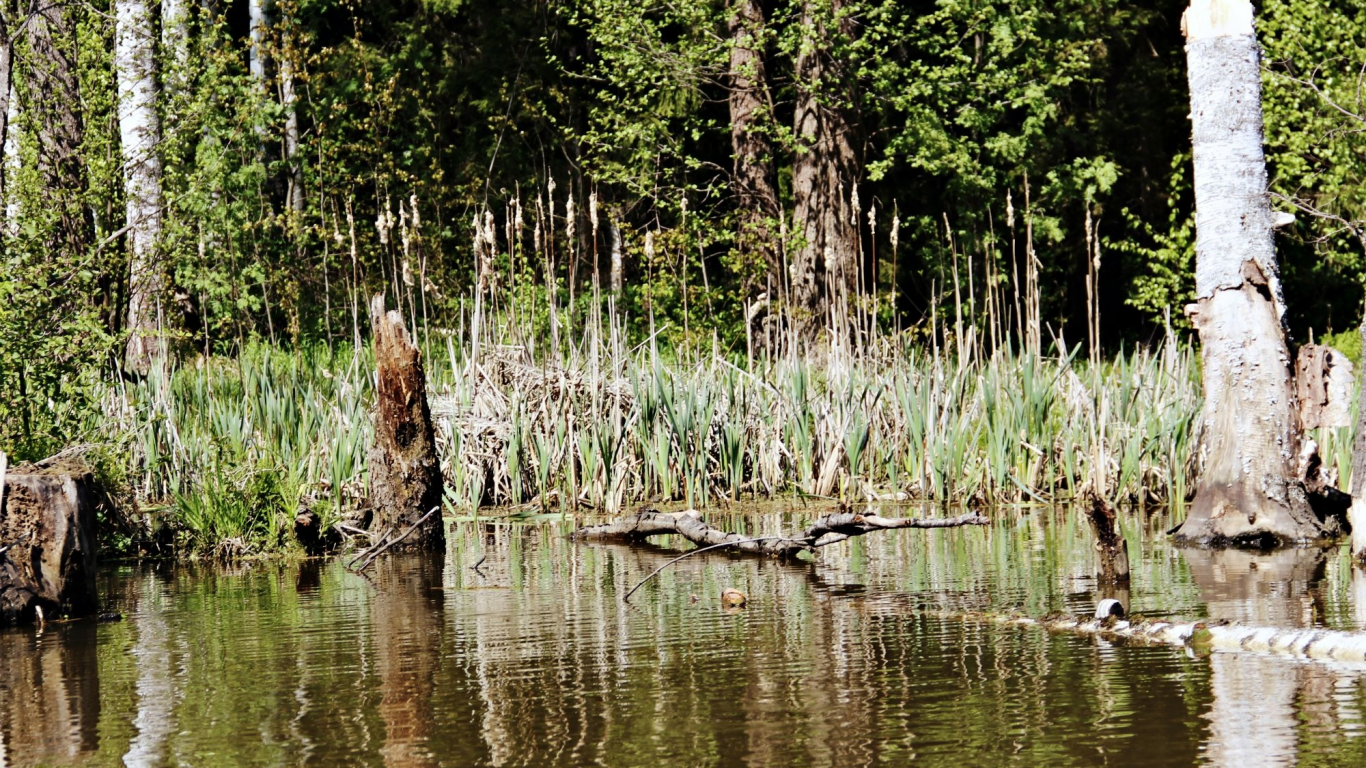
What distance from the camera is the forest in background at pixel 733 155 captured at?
1781cm

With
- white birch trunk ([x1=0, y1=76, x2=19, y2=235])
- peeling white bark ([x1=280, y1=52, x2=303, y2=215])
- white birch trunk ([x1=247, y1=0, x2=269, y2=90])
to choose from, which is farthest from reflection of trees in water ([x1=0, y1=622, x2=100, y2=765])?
peeling white bark ([x1=280, y1=52, x2=303, y2=215])

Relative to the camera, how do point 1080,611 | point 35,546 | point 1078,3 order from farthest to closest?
point 1078,3 → point 35,546 → point 1080,611

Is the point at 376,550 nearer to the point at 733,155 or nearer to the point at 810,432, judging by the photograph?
the point at 810,432

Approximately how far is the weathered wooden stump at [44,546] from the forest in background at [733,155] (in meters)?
5.46

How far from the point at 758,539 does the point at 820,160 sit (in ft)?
36.8

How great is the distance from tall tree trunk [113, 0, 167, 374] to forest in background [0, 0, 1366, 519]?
13 cm

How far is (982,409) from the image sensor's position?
10555 mm

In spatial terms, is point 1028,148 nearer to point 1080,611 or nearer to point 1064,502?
point 1064,502

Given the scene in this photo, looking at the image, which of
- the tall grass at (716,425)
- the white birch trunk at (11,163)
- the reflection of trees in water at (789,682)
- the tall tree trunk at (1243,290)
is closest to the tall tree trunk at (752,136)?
the tall grass at (716,425)

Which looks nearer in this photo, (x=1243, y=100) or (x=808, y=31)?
(x=1243, y=100)

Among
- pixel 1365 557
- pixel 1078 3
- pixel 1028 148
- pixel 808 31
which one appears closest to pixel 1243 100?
pixel 1365 557

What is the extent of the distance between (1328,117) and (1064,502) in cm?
1268

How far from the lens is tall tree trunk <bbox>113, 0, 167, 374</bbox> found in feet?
32.8

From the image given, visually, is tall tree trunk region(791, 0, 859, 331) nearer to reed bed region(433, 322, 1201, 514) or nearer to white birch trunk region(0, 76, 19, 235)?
reed bed region(433, 322, 1201, 514)
